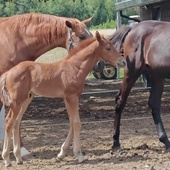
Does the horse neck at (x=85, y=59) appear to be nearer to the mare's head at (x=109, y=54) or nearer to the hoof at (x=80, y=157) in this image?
the mare's head at (x=109, y=54)

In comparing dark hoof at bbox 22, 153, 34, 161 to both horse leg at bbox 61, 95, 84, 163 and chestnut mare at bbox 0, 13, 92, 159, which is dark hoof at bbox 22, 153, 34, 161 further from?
horse leg at bbox 61, 95, 84, 163

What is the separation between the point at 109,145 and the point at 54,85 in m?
1.55

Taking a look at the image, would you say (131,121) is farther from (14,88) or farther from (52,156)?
(14,88)

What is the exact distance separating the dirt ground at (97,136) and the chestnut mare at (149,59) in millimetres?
327

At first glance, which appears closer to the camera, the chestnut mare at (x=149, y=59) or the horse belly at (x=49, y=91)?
the horse belly at (x=49, y=91)

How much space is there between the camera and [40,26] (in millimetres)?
6422

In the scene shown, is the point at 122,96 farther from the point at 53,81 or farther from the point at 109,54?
the point at 53,81

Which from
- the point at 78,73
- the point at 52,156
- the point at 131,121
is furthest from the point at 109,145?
the point at 131,121

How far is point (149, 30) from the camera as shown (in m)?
6.98

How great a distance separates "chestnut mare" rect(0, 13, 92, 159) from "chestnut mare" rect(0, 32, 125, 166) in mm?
364

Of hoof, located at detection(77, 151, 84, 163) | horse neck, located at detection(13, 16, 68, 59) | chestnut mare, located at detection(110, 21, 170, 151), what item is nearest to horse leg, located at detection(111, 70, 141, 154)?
chestnut mare, located at detection(110, 21, 170, 151)

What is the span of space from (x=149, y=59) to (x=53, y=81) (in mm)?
1588

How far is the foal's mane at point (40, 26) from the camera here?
639cm

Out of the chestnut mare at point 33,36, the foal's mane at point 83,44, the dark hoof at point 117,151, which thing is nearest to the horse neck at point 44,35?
the chestnut mare at point 33,36
